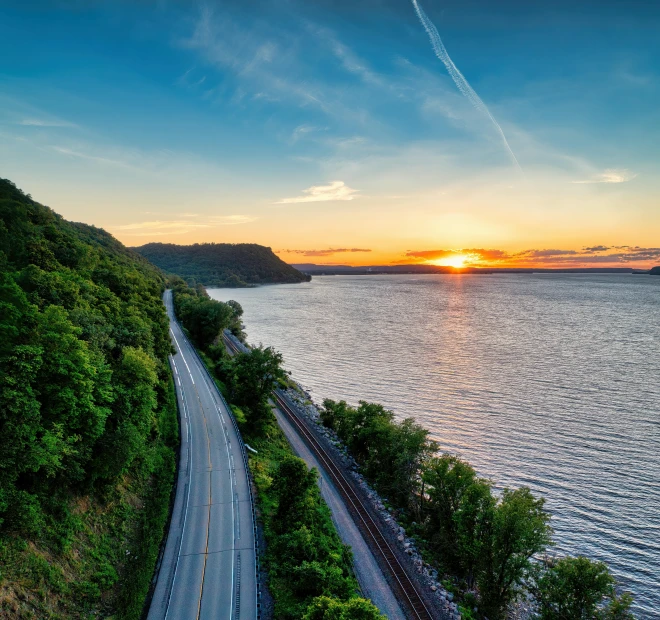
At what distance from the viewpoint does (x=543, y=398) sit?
61.4 metres

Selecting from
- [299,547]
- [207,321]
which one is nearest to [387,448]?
[299,547]

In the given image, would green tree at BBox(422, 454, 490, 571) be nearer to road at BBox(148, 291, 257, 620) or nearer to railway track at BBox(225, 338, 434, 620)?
railway track at BBox(225, 338, 434, 620)

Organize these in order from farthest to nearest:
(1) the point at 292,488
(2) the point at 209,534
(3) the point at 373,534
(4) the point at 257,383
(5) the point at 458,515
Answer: (4) the point at 257,383, (3) the point at 373,534, (1) the point at 292,488, (5) the point at 458,515, (2) the point at 209,534

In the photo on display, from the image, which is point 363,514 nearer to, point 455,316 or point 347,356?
point 347,356

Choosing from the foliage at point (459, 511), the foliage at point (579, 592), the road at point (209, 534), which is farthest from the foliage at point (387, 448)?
the road at point (209, 534)

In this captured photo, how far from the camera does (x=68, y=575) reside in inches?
840

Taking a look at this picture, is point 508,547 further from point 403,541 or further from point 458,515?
point 403,541

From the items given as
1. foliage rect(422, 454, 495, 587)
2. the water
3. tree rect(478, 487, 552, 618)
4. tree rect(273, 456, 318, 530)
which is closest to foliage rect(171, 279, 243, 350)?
the water

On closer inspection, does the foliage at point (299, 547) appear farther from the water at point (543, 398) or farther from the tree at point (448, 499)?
the water at point (543, 398)

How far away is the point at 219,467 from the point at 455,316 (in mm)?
140205

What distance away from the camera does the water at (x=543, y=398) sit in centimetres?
3453

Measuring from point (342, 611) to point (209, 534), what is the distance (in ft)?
44.4

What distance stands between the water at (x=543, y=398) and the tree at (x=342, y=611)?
22.8m

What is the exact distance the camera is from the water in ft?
113
